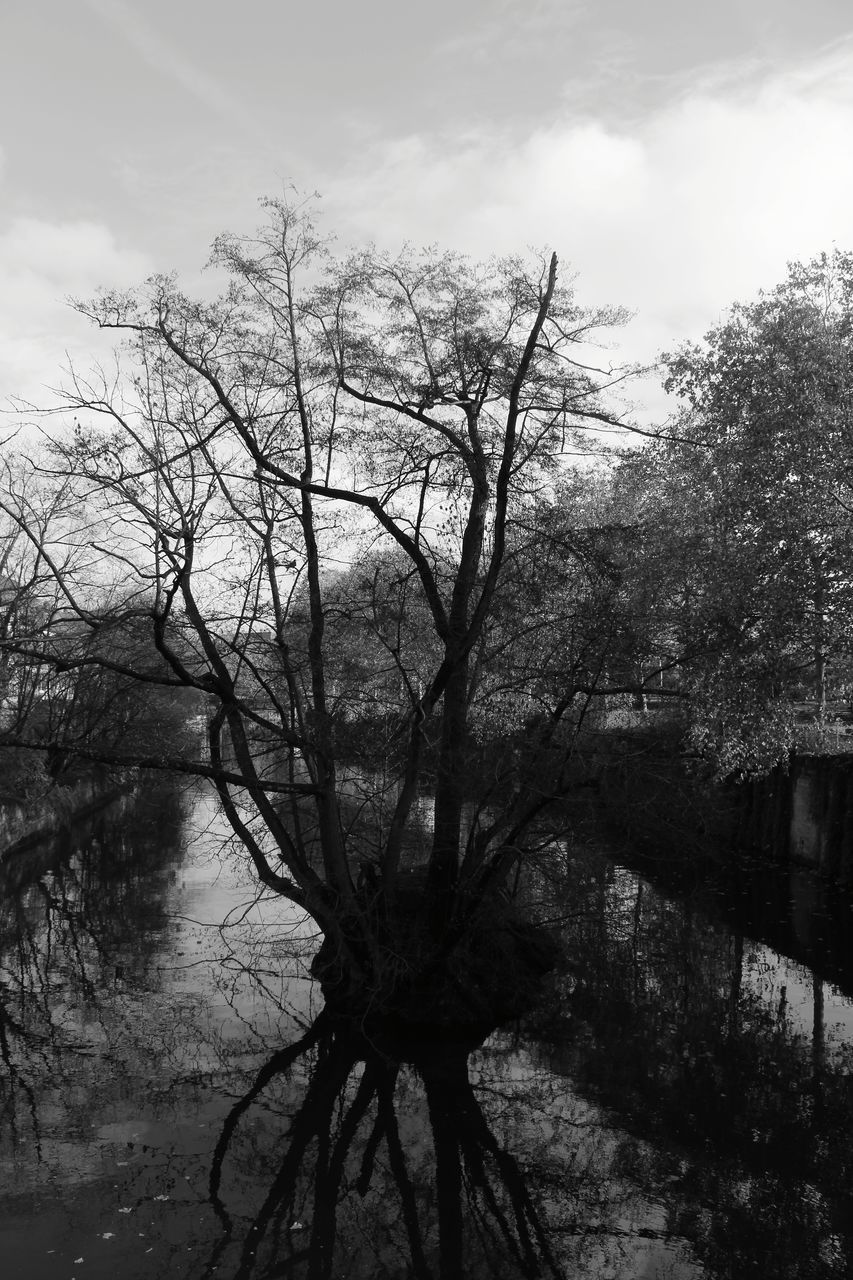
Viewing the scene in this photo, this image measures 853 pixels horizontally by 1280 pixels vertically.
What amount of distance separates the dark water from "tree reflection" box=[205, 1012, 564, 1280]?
0.03m

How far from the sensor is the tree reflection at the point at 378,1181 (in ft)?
32.8

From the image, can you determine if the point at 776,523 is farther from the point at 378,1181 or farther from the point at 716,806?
the point at 378,1181

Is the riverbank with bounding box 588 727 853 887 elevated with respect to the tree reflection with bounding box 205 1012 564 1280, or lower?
elevated

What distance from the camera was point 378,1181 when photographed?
1157 cm

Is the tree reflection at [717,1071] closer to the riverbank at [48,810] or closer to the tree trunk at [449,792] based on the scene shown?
the tree trunk at [449,792]

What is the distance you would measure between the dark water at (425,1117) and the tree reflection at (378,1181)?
33 mm

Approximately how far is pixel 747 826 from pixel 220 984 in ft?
70.9

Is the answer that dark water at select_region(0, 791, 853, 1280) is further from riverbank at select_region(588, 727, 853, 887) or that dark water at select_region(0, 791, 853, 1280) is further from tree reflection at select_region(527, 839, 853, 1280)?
riverbank at select_region(588, 727, 853, 887)

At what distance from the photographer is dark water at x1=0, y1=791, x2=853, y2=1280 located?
10.1 meters

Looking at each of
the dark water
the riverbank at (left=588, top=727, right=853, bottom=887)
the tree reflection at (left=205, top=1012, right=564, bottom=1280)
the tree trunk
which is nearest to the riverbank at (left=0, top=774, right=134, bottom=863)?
the dark water

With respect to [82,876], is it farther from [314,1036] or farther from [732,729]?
[732,729]

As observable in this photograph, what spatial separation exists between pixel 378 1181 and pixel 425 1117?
1.81 metres

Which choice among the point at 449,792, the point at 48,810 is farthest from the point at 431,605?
the point at 48,810

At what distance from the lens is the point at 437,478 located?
57.1 feet
